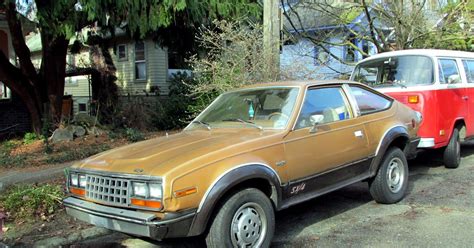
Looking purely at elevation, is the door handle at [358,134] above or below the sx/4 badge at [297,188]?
above

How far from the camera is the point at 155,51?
18.9m

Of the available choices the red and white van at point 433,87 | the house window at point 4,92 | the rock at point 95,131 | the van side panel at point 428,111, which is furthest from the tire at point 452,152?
the house window at point 4,92

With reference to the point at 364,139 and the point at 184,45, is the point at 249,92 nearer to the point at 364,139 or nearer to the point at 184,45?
the point at 364,139

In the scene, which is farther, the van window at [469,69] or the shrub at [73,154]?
the shrub at [73,154]

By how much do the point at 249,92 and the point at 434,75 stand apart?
3727 mm

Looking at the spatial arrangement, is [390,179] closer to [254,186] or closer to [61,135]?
[254,186]

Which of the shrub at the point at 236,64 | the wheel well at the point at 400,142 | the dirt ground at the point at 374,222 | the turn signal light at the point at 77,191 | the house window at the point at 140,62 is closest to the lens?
the turn signal light at the point at 77,191

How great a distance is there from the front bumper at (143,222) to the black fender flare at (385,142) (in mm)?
2808

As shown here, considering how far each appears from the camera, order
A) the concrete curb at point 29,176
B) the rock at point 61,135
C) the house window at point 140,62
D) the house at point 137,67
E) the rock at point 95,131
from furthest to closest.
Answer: the house window at point 140,62 < the house at point 137,67 < the rock at point 95,131 < the rock at point 61,135 < the concrete curb at point 29,176

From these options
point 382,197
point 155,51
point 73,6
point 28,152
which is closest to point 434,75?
point 382,197

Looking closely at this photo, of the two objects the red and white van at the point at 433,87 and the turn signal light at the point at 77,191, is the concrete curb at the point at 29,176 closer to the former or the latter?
the turn signal light at the point at 77,191

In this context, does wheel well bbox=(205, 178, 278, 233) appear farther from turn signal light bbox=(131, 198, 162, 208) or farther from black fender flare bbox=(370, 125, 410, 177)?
black fender flare bbox=(370, 125, 410, 177)

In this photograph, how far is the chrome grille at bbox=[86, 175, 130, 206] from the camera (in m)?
4.18

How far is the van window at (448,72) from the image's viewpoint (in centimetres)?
809
